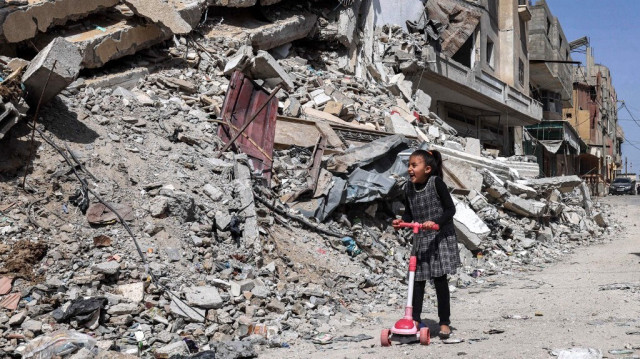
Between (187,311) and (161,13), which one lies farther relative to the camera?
(161,13)

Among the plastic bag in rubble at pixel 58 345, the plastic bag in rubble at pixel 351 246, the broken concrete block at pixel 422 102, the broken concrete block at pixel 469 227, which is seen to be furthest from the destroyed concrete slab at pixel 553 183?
the plastic bag in rubble at pixel 58 345

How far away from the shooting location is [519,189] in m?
11.3

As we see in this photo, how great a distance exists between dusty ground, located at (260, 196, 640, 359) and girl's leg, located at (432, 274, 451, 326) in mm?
151

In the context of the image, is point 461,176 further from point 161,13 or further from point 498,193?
point 161,13

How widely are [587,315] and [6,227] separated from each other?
4571 mm

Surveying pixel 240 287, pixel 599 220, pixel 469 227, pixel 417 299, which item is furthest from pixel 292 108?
pixel 599 220

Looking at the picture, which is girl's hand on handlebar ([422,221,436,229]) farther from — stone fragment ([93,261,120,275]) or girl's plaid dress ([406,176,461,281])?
stone fragment ([93,261,120,275])

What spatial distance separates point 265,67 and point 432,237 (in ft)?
21.3

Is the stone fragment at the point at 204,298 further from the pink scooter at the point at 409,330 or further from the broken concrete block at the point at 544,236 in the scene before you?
the broken concrete block at the point at 544,236

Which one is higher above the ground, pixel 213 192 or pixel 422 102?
pixel 422 102

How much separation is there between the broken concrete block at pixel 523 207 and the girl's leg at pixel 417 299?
23.2 feet

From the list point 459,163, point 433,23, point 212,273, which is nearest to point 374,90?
point 459,163

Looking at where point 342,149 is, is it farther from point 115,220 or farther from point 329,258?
point 115,220

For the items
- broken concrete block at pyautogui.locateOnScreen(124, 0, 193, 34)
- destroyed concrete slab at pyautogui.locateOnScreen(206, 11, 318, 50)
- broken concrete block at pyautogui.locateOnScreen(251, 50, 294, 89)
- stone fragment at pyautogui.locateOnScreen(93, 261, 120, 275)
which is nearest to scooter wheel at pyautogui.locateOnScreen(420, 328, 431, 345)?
stone fragment at pyautogui.locateOnScreen(93, 261, 120, 275)
